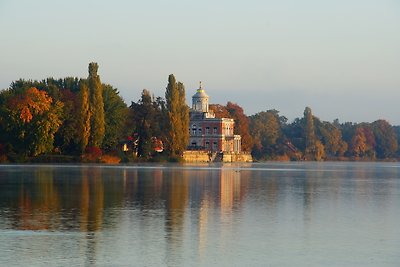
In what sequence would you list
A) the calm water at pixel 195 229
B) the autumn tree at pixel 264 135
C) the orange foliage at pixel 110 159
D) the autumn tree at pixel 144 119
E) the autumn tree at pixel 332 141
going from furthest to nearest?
1. the autumn tree at pixel 332 141
2. the autumn tree at pixel 264 135
3. the autumn tree at pixel 144 119
4. the orange foliage at pixel 110 159
5. the calm water at pixel 195 229

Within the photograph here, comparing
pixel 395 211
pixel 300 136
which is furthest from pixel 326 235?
pixel 300 136

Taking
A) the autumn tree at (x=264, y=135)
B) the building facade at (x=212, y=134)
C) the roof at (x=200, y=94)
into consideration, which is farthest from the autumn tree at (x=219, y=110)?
the autumn tree at (x=264, y=135)

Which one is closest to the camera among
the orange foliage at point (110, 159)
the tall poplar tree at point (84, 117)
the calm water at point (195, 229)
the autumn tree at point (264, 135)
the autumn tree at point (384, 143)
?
the calm water at point (195, 229)

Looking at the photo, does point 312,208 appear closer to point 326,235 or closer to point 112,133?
point 326,235

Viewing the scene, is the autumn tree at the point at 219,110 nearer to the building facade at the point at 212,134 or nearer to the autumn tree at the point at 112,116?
the building facade at the point at 212,134

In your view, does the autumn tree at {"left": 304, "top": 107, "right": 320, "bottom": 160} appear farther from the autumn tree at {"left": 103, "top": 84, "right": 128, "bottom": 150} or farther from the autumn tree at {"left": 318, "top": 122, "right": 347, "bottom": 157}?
the autumn tree at {"left": 103, "top": 84, "right": 128, "bottom": 150}

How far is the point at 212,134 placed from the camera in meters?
145

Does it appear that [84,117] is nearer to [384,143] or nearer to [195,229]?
[195,229]

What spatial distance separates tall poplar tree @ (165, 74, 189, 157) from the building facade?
98.3 feet

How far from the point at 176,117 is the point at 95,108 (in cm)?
1954

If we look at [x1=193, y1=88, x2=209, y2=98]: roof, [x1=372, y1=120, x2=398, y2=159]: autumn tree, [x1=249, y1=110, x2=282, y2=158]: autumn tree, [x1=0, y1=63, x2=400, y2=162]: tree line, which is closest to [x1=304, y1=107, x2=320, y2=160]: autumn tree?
[x1=249, y1=110, x2=282, y2=158]: autumn tree

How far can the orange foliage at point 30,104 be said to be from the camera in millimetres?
87125

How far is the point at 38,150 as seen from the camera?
8794 cm

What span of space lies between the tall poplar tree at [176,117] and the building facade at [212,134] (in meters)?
29.9
